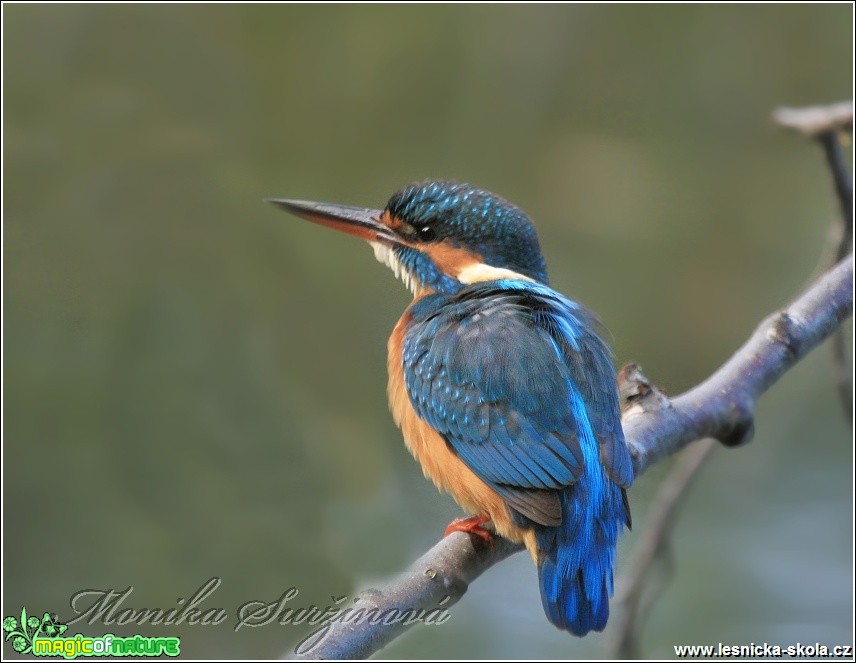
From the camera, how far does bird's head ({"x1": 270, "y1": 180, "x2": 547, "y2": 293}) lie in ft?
8.96

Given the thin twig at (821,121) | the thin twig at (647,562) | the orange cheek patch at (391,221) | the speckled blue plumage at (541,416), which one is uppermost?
the thin twig at (821,121)

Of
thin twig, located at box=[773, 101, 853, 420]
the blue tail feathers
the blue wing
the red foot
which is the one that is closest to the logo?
the red foot

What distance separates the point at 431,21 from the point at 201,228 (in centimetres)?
119

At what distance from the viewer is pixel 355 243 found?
428 centimetres

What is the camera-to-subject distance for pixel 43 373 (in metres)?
3.78

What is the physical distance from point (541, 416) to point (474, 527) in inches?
11.1

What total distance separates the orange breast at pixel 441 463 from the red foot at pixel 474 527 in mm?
19

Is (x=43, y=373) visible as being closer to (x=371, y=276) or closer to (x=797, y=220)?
(x=371, y=276)

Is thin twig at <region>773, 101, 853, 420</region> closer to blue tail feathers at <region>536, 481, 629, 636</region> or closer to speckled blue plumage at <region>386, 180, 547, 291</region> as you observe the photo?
speckled blue plumage at <region>386, 180, 547, 291</region>

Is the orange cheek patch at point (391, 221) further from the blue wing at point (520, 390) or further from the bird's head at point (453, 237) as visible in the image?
the blue wing at point (520, 390)

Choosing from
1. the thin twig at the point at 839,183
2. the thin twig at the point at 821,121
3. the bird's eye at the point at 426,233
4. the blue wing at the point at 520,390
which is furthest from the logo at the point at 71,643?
the thin twig at the point at 821,121

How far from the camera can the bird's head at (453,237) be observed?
108 inches

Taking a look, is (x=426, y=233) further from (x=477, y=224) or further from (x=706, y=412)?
(x=706, y=412)

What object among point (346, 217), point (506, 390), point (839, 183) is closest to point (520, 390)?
point (506, 390)
